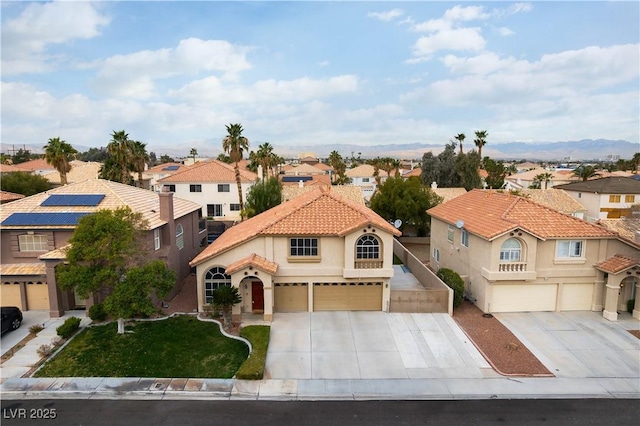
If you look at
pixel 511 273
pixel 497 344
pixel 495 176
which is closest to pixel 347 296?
pixel 497 344

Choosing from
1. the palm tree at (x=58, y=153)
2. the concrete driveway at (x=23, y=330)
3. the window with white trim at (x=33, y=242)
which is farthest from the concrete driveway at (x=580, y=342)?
the palm tree at (x=58, y=153)

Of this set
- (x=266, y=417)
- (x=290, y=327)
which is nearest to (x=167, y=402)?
(x=266, y=417)

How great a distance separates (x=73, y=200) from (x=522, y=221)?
1086 inches

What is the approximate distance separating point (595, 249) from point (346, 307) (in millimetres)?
15082

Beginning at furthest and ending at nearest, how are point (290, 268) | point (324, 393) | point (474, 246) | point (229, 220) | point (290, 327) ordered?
point (229, 220) → point (474, 246) → point (290, 268) → point (290, 327) → point (324, 393)

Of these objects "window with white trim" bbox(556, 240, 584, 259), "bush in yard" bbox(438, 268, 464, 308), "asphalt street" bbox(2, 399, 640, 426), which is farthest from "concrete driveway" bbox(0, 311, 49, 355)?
"window with white trim" bbox(556, 240, 584, 259)

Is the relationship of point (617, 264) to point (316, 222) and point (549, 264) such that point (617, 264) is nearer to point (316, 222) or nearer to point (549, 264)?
point (549, 264)

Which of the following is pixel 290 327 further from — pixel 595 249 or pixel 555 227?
pixel 595 249

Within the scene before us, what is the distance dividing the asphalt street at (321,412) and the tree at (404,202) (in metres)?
29.0

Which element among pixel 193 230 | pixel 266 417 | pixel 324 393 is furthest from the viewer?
pixel 193 230

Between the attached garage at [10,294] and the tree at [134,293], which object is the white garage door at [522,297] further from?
the attached garage at [10,294]

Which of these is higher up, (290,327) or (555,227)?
(555,227)

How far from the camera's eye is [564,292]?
956 inches

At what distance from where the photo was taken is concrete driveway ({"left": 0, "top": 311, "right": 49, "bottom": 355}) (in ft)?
63.2
